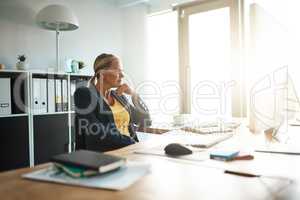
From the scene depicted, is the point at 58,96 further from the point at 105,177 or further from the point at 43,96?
the point at 105,177

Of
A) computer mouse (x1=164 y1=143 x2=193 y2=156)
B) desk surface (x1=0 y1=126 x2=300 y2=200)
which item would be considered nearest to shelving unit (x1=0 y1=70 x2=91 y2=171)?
desk surface (x1=0 y1=126 x2=300 y2=200)

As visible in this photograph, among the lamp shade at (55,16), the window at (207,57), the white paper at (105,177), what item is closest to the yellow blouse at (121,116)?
the white paper at (105,177)

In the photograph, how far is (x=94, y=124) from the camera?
5.47 feet

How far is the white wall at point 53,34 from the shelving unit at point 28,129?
1.28 ft

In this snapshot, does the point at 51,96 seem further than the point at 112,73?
Yes

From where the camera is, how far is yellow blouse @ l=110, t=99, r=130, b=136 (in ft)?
6.44

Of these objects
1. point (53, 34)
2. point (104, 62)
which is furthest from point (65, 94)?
point (104, 62)

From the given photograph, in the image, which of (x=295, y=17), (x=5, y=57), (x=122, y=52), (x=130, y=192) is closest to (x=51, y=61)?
(x=5, y=57)

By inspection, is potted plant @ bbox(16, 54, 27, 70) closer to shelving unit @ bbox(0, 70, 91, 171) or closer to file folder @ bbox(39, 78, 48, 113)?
shelving unit @ bbox(0, 70, 91, 171)

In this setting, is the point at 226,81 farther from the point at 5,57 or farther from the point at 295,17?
the point at 5,57

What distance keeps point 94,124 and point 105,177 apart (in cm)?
87

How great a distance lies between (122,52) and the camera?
13.3 ft

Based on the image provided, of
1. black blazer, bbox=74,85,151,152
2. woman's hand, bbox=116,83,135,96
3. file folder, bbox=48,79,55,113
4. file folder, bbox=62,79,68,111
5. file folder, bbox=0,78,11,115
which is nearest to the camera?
black blazer, bbox=74,85,151,152

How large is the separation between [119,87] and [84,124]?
616 mm
